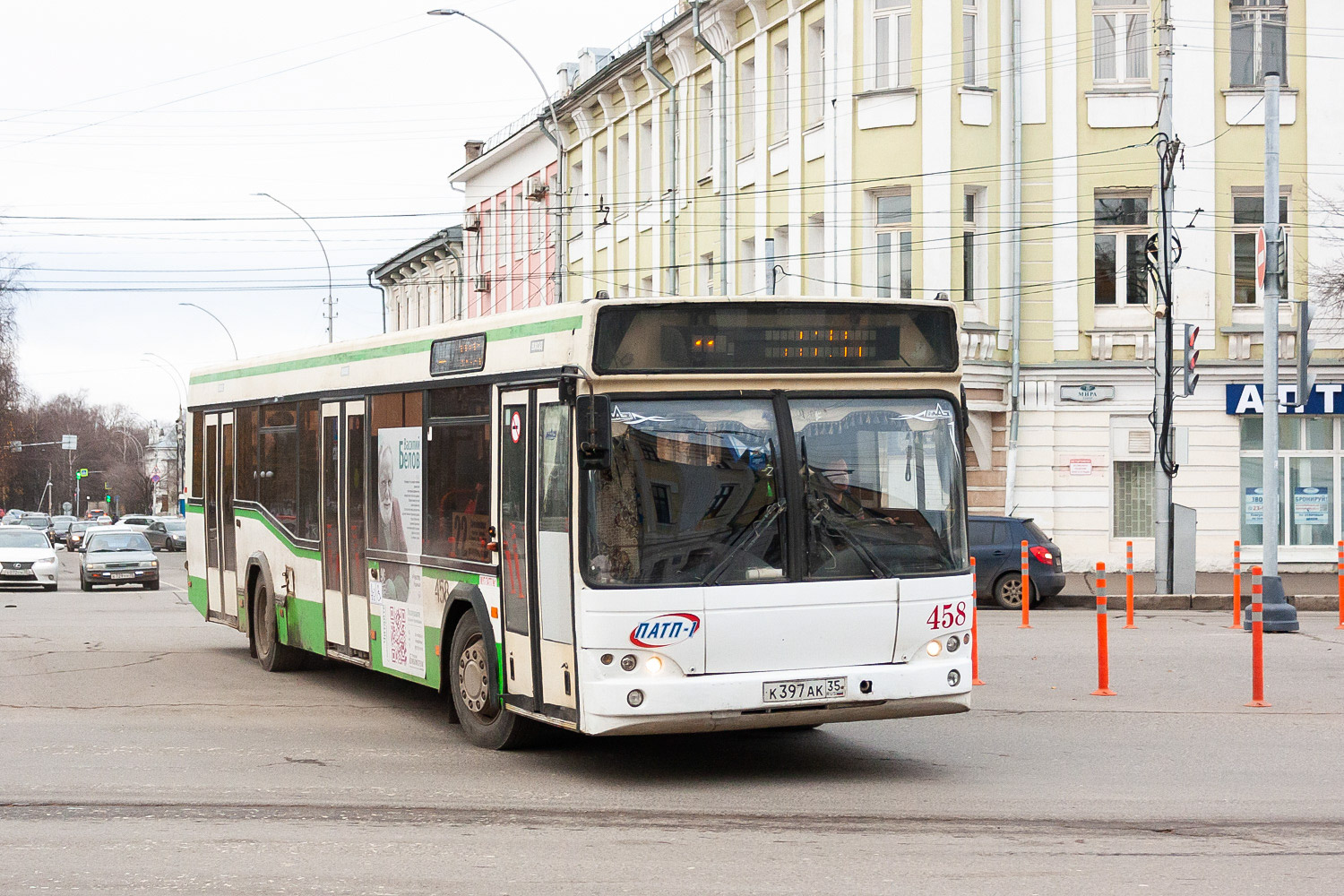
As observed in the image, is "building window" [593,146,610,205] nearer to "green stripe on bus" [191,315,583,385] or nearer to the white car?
the white car

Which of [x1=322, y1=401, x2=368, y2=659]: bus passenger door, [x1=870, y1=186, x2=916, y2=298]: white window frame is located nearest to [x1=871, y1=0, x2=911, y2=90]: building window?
[x1=870, y1=186, x2=916, y2=298]: white window frame

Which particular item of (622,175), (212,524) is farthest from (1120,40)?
(212,524)

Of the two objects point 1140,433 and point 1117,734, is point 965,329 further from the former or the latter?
point 1117,734

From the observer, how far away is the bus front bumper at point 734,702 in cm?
906

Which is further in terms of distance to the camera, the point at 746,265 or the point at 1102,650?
the point at 746,265

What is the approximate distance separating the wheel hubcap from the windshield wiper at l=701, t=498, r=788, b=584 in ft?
6.78

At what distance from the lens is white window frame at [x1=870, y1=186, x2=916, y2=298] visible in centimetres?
3039

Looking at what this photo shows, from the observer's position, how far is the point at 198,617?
80.0 ft

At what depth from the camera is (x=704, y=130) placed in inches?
1492

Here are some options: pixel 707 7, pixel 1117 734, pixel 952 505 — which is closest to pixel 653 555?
pixel 952 505

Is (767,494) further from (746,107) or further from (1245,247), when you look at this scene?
(746,107)

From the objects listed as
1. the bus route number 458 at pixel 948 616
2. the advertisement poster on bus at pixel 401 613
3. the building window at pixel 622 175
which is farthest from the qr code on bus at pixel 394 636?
the building window at pixel 622 175

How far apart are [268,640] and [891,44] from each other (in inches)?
744

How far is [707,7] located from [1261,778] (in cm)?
2877
